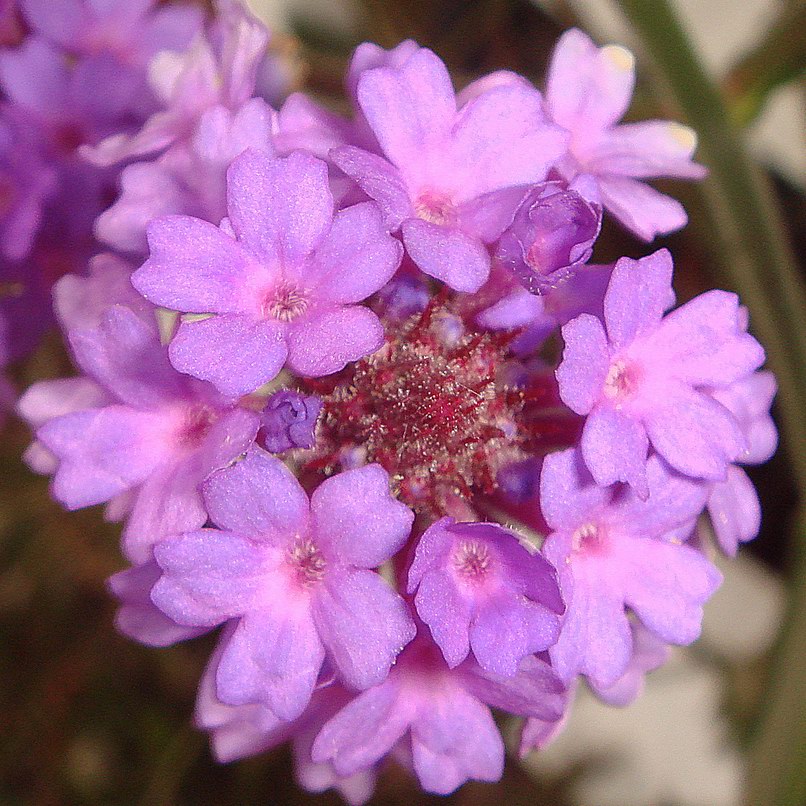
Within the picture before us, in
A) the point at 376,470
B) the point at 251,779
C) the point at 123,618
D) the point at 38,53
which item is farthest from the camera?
the point at 251,779

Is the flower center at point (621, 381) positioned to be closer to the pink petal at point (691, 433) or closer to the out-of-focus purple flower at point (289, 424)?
the pink petal at point (691, 433)

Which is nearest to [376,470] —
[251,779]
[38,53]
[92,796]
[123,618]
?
[123,618]

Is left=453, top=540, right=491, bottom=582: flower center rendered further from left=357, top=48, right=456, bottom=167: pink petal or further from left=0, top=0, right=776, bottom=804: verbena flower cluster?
left=357, top=48, right=456, bottom=167: pink petal

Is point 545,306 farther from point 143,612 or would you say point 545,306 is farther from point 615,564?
point 143,612

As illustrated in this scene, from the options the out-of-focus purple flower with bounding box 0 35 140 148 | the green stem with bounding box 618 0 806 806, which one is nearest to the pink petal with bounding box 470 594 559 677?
the green stem with bounding box 618 0 806 806

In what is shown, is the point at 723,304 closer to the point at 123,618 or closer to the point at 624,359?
the point at 624,359

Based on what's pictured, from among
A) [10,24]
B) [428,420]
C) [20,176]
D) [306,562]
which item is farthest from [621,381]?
[10,24]

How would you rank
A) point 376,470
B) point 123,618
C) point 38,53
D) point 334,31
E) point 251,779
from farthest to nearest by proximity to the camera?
point 334,31
point 251,779
point 38,53
point 123,618
point 376,470
